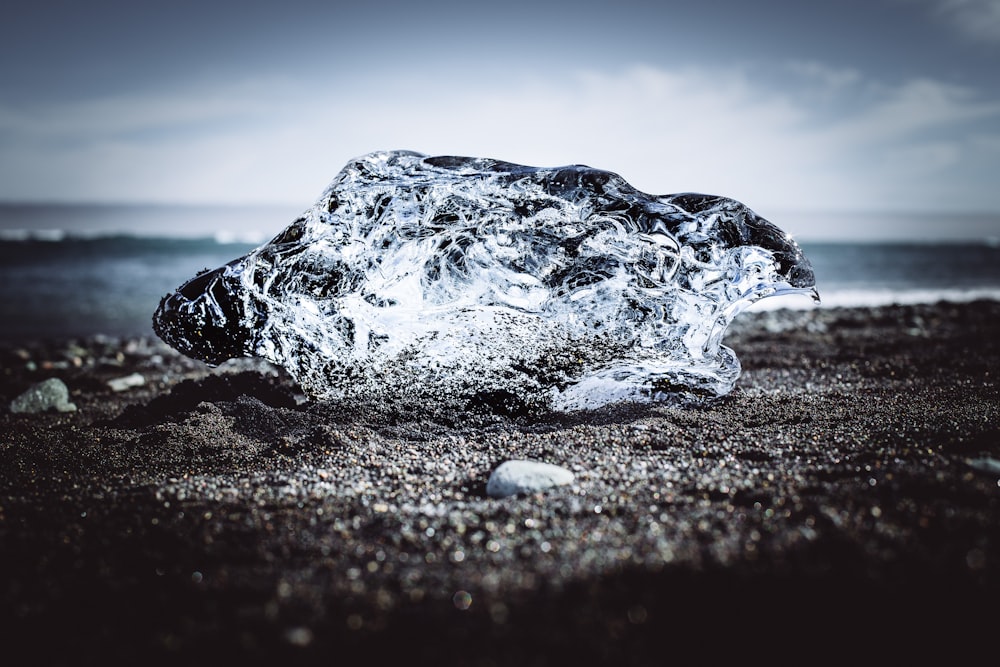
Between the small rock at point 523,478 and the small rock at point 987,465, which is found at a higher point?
the small rock at point 987,465

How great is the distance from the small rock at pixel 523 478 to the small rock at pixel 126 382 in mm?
4666

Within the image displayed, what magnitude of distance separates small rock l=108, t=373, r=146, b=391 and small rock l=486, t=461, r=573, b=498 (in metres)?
4.67

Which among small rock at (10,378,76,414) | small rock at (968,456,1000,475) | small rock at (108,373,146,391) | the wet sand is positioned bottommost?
small rock at (108,373,146,391)

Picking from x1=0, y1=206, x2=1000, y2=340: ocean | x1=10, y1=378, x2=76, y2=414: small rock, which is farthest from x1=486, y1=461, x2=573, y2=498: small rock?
x1=0, y1=206, x2=1000, y2=340: ocean

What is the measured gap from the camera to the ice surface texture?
4.05 meters

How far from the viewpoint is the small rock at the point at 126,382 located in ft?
18.9

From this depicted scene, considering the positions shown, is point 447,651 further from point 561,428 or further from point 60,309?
point 60,309

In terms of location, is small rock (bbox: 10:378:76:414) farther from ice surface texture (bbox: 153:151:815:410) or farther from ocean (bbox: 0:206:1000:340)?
ocean (bbox: 0:206:1000:340)

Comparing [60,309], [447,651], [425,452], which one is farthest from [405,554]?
[60,309]

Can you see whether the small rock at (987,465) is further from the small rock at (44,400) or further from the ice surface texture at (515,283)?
the small rock at (44,400)

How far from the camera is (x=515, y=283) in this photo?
4.15 meters

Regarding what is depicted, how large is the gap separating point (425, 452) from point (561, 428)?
0.91 metres

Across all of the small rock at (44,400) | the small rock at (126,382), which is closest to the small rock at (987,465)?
the small rock at (44,400)

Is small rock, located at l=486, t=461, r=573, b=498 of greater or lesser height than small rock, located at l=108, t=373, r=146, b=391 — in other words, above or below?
above
